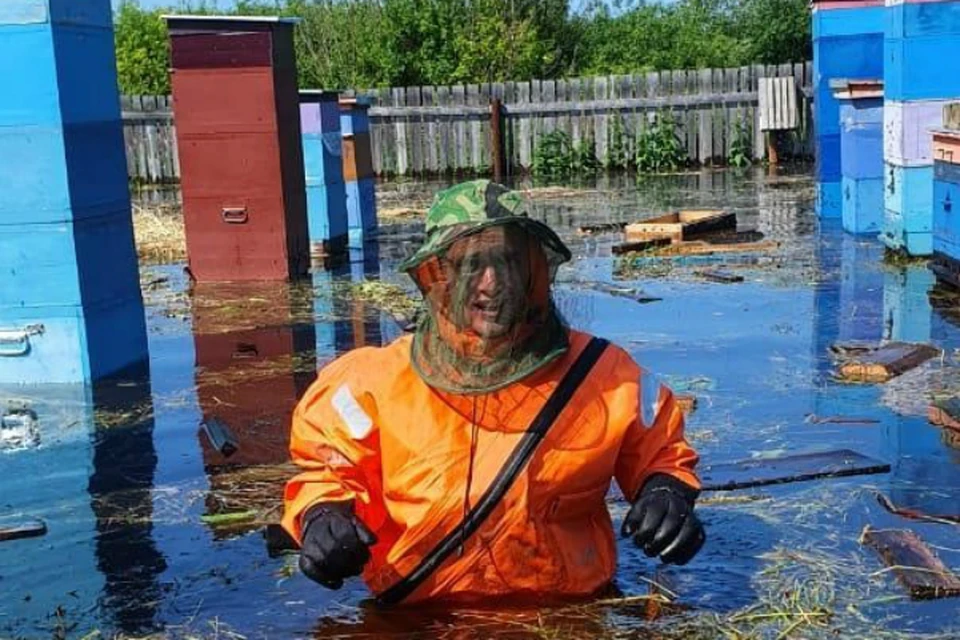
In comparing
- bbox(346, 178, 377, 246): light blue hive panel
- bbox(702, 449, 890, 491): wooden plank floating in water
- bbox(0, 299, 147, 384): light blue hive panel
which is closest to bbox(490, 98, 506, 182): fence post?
bbox(346, 178, 377, 246): light blue hive panel

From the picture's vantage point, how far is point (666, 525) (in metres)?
3.48

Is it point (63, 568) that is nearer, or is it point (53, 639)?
point (53, 639)

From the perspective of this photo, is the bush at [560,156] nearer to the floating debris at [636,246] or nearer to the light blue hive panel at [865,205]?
the light blue hive panel at [865,205]

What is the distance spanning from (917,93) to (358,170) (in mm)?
6971

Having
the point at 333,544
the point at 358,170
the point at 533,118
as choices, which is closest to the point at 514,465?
the point at 333,544

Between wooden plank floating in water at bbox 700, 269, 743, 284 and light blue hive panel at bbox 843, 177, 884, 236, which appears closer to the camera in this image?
wooden plank floating in water at bbox 700, 269, 743, 284

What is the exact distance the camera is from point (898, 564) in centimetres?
466

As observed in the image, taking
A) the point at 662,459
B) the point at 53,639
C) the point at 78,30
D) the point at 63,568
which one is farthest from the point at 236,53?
the point at 662,459

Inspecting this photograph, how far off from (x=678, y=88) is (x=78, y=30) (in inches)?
685

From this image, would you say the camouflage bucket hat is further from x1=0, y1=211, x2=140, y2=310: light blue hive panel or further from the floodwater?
x1=0, y1=211, x2=140, y2=310: light blue hive panel

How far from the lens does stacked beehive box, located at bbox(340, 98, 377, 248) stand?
1562cm

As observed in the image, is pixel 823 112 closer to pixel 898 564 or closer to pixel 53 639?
pixel 898 564

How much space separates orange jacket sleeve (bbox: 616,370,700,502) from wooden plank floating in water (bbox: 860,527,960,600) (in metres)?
1.21

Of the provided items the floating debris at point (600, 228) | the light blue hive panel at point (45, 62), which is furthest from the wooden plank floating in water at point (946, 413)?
the floating debris at point (600, 228)
